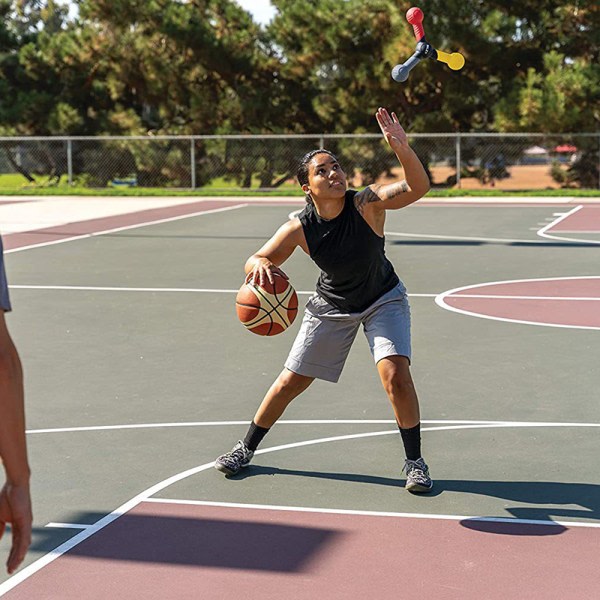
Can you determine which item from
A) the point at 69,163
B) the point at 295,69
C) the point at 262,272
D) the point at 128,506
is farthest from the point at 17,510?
the point at 295,69

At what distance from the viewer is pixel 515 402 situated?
870 centimetres

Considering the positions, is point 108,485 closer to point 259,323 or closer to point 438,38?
point 259,323

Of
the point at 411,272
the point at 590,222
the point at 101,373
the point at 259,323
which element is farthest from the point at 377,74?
the point at 259,323

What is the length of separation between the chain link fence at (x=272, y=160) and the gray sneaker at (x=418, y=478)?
27.6m

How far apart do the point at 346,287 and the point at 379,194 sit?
577 mm

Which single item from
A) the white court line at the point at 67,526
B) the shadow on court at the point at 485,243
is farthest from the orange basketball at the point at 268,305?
the shadow on court at the point at 485,243

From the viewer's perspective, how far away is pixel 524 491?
21.7ft

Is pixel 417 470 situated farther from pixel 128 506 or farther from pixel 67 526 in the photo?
pixel 67 526

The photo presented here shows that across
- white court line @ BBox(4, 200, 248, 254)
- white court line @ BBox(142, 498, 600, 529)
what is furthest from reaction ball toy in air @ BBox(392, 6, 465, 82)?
white court line @ BBox(4, 200, 248, 254)

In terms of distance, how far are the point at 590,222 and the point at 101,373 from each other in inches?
638

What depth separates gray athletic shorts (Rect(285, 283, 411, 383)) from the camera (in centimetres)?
690

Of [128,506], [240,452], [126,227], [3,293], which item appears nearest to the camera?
[3,293]

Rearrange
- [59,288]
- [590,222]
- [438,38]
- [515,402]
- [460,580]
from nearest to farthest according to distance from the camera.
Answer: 1. [460,580]
2. [515,402]
3. [59,288]
4. [590,222]
5. [438,38]

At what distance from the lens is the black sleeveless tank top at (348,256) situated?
6828 millimetres
